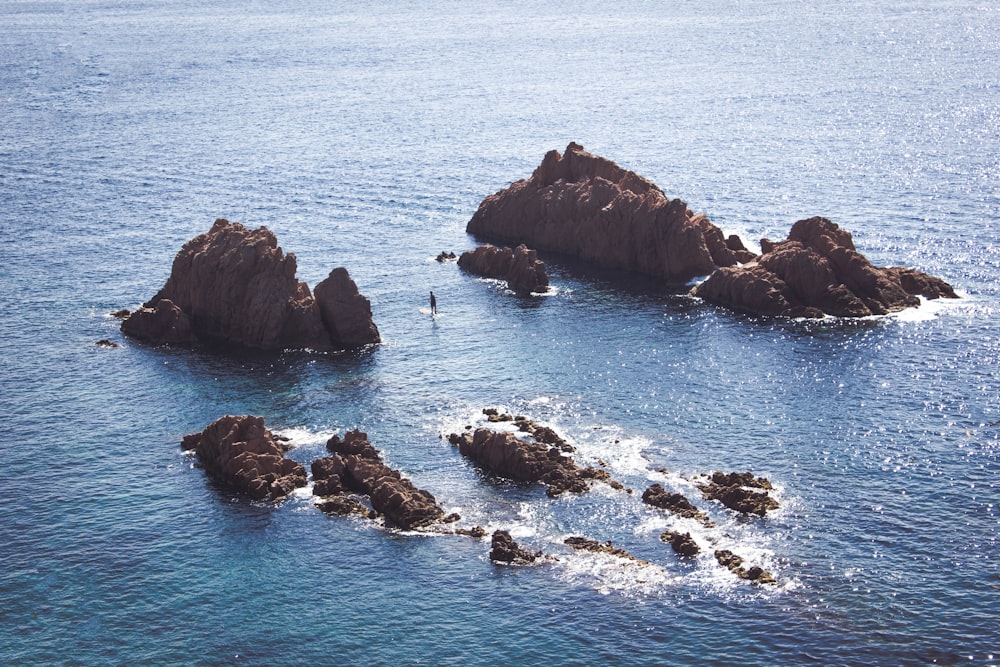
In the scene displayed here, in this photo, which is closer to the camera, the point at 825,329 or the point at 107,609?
the point at 107,609

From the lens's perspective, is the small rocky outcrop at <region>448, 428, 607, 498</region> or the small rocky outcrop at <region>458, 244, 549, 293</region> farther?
the small rocky outcrop at <region>458, 244, 549, 293</region>

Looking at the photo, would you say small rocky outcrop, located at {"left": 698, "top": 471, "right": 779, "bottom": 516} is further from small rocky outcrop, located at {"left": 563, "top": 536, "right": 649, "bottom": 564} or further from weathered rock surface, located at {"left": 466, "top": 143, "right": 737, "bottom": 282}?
weathered rock surface, located at {"left": 466, "top": 143, "right": 737, "bottom": 282}

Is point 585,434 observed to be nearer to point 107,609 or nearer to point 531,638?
point 531,638

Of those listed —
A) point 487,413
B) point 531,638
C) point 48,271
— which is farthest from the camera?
point 48,271

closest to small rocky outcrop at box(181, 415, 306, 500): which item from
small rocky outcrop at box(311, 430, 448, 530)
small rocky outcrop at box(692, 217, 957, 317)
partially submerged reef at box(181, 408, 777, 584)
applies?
partially submerged reef at box(181, 408, 777, 584)

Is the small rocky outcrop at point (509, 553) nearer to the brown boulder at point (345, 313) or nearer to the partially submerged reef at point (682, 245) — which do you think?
the brown boulder at point (345, 313)

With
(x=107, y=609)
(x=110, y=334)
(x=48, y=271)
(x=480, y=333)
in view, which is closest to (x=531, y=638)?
(x=107, y=609)
